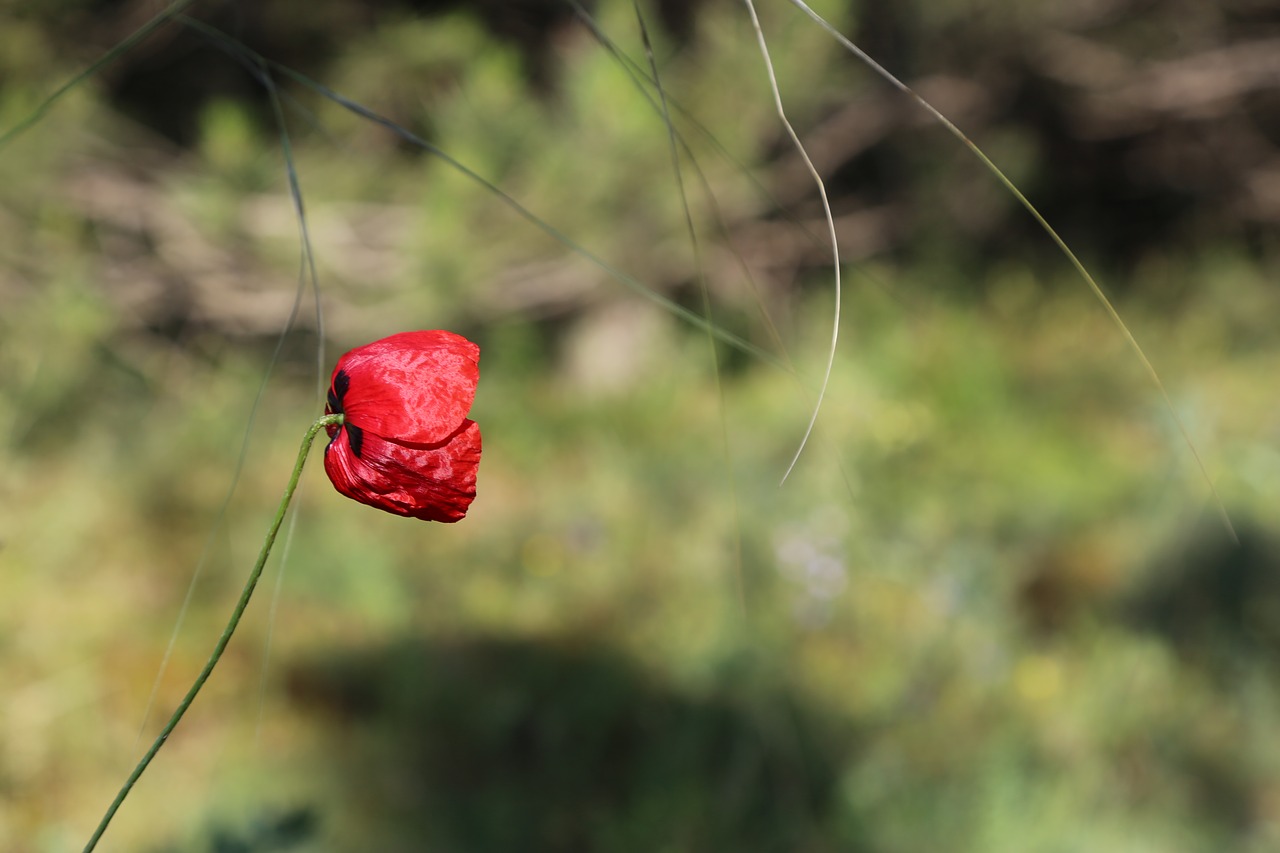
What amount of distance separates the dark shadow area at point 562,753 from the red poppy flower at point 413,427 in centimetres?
90

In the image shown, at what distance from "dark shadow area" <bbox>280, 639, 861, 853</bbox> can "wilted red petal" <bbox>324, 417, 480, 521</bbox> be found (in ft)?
2.96

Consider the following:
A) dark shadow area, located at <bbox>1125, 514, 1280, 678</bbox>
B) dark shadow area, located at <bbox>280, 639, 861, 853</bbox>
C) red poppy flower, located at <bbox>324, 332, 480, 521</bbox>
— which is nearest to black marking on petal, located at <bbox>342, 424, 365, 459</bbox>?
red poppy flower, located at <bbox>324, 332, 480, 521</bbox>

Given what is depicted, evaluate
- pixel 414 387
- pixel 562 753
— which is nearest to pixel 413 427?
pixel 414 387

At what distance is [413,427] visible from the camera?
1.48 ft

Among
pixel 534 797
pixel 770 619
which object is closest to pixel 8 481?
pixel 534 797

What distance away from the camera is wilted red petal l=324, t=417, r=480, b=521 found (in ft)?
1.50

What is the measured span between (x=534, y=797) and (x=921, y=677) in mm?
615

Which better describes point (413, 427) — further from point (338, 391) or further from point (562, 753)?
point (562, 753)

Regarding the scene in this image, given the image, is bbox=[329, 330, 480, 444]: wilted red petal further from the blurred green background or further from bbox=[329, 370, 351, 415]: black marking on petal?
the blurred green background

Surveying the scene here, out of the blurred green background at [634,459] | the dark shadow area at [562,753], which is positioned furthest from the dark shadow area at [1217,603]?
the dark shadow area at [562,753]

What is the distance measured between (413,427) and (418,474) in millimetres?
21

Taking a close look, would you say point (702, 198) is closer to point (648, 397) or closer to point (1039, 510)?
point (648, 397)

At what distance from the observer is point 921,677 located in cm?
159

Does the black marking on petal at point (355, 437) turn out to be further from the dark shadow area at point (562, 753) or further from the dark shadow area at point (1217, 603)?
the dark shadow area at point (1217, 603)
